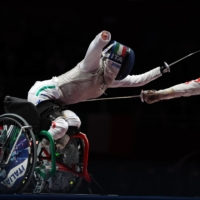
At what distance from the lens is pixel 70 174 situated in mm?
5496

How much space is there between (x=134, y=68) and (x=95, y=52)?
152 inches

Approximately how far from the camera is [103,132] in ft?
27.0

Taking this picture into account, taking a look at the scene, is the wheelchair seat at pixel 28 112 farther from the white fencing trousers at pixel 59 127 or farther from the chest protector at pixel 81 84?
the chest protector at pixel 81 84

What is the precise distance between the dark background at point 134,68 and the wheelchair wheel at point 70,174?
1665 millimetres

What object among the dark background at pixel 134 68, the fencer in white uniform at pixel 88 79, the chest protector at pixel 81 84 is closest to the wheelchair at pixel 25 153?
the fencer in white uniform at pixel 88 79

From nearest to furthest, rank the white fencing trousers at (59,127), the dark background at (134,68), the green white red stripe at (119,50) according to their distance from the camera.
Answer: the white fencing trousers at (59,127)
the green white red stripe at (119,50)
the dark background at (134,68)

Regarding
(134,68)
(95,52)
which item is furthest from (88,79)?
(134,68)

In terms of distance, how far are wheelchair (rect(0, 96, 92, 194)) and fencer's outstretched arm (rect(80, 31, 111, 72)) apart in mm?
482

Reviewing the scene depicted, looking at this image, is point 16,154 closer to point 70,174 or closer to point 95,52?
point 70,174

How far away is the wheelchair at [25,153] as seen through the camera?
477cm

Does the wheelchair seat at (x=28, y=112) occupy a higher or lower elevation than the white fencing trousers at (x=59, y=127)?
higher

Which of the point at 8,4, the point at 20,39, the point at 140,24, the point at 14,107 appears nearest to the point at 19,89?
the point at 20,39

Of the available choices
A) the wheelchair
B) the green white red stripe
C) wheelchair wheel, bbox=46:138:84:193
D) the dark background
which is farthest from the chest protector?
the dark background

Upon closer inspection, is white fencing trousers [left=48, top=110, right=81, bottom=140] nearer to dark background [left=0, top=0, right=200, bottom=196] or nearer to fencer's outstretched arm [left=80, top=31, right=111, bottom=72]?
fencer's outstretched arm [left=80, top=31, right=111, bottom=72]
